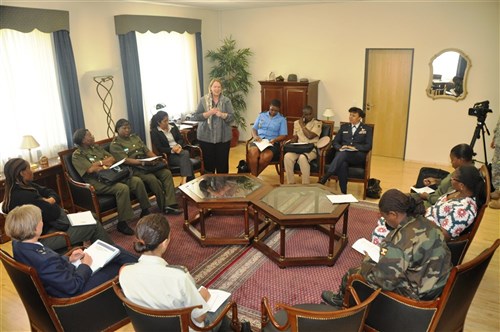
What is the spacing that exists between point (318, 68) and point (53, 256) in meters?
5.92

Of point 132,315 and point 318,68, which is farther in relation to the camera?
point 318,68

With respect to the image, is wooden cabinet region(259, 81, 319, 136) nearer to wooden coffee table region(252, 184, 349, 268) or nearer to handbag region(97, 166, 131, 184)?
wooden coffee table region(252, 184, 349, 268)

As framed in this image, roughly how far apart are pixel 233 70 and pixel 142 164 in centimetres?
362

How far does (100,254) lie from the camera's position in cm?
267

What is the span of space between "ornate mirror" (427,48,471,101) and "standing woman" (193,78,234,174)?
3398mm

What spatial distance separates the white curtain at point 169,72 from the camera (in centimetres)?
627

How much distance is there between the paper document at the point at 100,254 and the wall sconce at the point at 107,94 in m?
3.26

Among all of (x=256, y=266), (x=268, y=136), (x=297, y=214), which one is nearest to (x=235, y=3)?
(x=268, y=136)

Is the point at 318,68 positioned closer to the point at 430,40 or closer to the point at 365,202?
the point at 430,40

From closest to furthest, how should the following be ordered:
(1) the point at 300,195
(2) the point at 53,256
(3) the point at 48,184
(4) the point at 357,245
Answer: (2) the point at 53,256 < (4) the point at 357,245 < (1) the point at 300,195 < (3) the point at 48,184

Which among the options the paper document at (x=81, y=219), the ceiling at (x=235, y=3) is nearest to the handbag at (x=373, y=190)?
the ceiling at (x=235, y=3)

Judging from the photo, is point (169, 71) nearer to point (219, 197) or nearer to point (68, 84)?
point (68, 84)

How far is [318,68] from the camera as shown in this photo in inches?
281

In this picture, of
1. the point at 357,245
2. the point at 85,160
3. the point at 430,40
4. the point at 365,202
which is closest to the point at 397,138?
the point at 430,40
